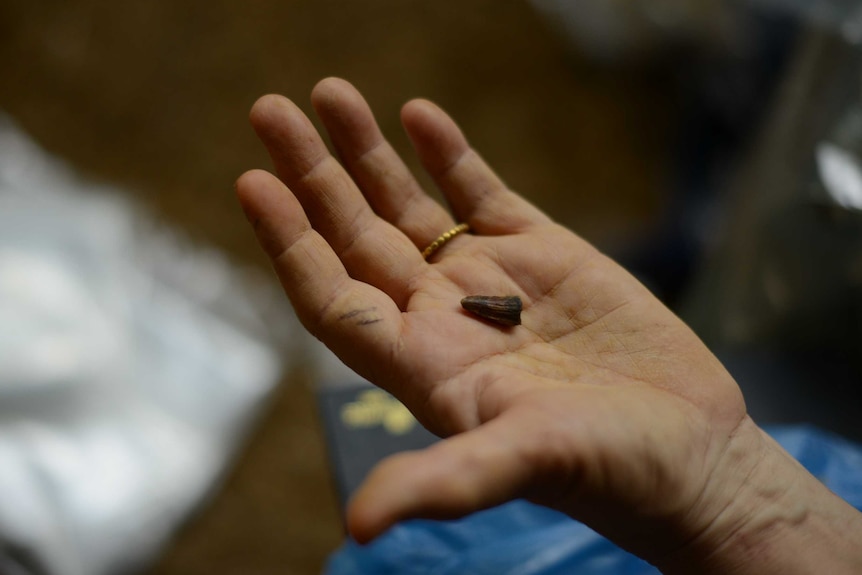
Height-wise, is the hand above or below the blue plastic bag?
above

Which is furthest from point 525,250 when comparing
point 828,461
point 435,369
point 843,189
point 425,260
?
point 843,189

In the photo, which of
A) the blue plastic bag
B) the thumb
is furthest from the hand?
the blue plastic bag

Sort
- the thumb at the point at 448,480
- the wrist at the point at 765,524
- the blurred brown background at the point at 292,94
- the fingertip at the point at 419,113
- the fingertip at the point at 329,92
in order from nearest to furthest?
the thumb at the point at 448,480 → the wrist at the point at 765,524 → the fingertip at the point at 329,92 → the fingertip at the point at 419,113 → the blurred brown background at the point at 292,94

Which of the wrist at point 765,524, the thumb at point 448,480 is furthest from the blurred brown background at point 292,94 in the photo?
the thumb at point 448,480

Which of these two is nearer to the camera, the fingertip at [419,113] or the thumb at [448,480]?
the thumb at [448,480]

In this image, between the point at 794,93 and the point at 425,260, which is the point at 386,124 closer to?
the point at 794,93

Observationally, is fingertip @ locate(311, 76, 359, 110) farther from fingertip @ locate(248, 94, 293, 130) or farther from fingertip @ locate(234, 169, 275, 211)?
fingertip @ locate(234, 169, 275, 211)

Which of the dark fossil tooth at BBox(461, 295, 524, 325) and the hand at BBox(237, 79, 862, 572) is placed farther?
the dark fossil tooth at BBox(461, 295, 524, 325)

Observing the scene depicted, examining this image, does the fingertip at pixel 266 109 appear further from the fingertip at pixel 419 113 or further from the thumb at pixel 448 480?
the thumb at pixel 448 480
